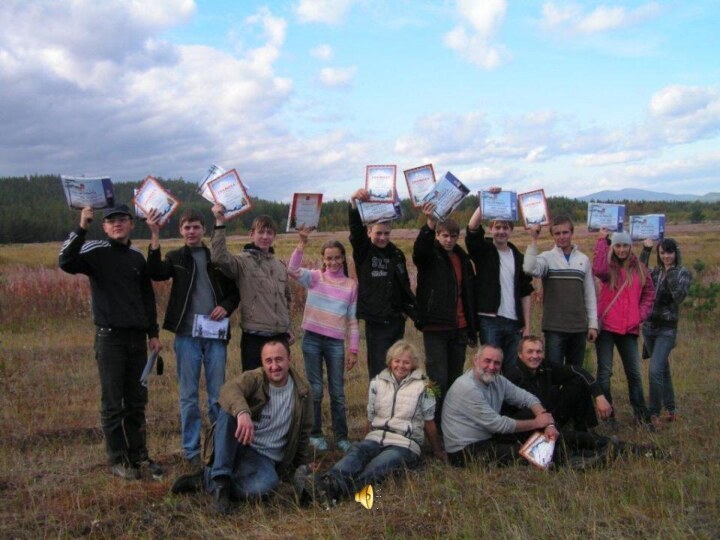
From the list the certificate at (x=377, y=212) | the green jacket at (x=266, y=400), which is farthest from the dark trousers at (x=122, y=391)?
the certificate at (x=377, y=212)

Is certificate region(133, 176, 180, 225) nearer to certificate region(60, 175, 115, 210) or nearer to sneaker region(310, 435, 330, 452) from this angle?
certificate region(60, 175, 115, 210)

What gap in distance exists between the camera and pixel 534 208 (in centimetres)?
675

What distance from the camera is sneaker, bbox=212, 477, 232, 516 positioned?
15.4 feet

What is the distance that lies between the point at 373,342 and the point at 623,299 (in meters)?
2.75

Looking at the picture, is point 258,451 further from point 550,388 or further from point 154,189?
point 550,388

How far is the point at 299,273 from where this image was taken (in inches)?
243

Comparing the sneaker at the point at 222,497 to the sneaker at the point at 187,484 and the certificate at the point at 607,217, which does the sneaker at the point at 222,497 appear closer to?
the sneaker at the point at 187,484

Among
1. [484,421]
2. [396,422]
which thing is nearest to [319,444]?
[396,422]

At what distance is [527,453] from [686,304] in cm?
1086

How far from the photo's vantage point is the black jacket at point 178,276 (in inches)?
221

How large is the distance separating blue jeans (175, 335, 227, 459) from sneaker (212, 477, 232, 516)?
903 millimetres

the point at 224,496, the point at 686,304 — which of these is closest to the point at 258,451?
the point at 224,496

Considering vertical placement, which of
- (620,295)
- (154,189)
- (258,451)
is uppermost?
(154,189)

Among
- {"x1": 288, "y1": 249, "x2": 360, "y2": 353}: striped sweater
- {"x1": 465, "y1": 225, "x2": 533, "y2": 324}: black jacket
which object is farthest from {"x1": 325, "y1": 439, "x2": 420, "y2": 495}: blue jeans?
{"x1": 465, "y1": 225, "x2": 533, "y2": 324}: black jacket
